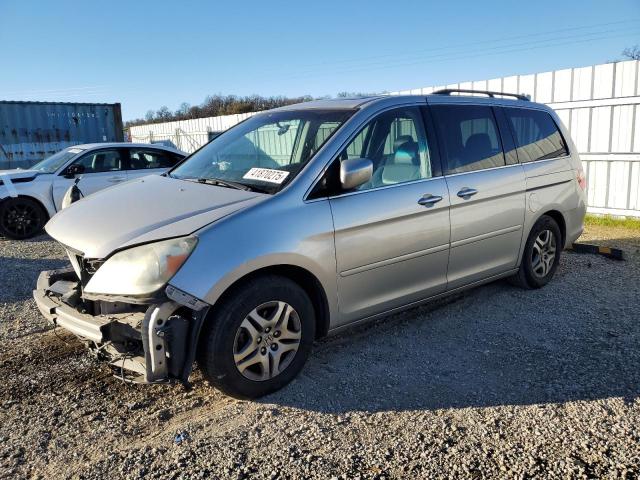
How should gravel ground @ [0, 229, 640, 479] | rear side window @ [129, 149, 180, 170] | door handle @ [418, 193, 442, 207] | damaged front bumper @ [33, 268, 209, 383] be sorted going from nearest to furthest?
gravel ground @ [0, 229, 640, 479]
damaged front bumper @ [33, 268, 209, 383]
door handle @ [418, 193, 442, 207]
rear side window @ [129, 149, 180, 170]

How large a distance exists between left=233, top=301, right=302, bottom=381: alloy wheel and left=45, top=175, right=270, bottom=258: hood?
25.9 inches

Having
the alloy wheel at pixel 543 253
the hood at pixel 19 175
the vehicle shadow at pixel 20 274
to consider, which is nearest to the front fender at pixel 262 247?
the alloy wheel at pixel 543 253

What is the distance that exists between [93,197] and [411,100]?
2.57m

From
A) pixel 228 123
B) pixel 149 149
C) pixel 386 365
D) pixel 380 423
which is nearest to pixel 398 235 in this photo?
pixel 386 365

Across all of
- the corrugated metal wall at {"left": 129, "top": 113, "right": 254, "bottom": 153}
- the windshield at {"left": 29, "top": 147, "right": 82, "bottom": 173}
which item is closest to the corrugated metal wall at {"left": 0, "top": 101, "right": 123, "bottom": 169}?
the corrugated metal wall at {"left": 129, "top": 113, "right": 254, "bottom": 153}

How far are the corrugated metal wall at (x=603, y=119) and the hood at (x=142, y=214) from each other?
26.6 ft

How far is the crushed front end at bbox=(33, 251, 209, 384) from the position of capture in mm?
2859

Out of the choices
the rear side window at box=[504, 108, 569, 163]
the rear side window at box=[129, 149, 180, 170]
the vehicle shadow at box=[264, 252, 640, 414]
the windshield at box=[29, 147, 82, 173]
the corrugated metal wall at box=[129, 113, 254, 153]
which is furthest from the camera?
the corrugated metal wall at box=[129, 113, 254, 153]

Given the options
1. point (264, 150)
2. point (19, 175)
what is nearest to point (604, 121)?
point (264, 150)

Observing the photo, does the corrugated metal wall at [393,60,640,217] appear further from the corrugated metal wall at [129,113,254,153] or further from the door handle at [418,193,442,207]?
the corrugated metal wall at [129,113,254,153]

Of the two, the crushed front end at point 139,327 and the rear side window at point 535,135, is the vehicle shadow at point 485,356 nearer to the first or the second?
the crushed front end at point 139,327

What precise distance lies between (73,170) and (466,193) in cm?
743

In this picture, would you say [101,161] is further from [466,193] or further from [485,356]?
[485,356]

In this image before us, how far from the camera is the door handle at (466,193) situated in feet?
13.9
